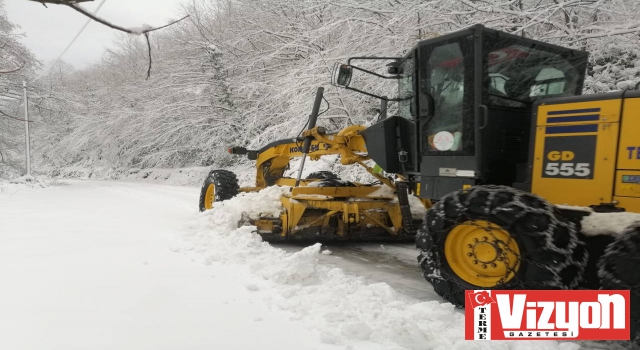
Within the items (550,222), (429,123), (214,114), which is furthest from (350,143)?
(214,114)

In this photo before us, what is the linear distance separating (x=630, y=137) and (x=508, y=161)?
43.1 inches

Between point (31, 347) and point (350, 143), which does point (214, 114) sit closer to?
point (350, 143)

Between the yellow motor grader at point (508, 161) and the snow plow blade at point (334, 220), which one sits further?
the snow plow blade at point (334, 220)

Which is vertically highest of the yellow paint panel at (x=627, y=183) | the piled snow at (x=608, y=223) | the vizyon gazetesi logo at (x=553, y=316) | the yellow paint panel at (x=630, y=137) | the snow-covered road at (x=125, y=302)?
the yellow paint panel at (x=630, y=137)

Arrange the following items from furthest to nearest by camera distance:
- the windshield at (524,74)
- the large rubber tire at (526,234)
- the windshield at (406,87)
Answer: the windshield at (406,87) → the windshield at (524,74) → the large rubber tire at (526,234)

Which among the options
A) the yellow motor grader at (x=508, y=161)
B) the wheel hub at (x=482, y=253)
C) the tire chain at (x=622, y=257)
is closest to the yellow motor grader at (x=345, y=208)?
the yellow motor grader at (x=508, y=161)

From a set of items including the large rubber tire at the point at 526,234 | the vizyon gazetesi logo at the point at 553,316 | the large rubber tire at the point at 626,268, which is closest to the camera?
the large rubber tire at the point at 626,268

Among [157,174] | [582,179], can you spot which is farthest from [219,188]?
[157,174]

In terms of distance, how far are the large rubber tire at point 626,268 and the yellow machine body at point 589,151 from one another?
0.52 metres

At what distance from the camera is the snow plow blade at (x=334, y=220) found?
5.77m

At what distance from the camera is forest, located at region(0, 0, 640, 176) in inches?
292

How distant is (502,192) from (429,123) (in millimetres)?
1360

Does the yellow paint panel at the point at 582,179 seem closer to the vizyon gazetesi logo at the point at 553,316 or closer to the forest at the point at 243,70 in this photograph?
the vizyon gazetesi logo at the point at 553,316

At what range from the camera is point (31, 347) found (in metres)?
2.45
